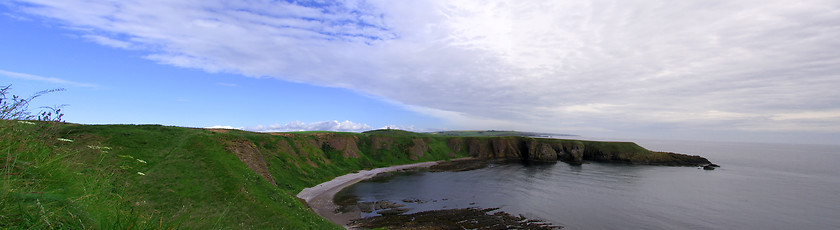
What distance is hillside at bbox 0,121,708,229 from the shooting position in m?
4.83

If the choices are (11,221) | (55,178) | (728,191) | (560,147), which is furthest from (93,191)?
(560,147)

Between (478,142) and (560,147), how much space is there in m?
40.5

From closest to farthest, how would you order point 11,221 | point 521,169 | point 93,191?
point 11,221, point 93,191, point 521,169

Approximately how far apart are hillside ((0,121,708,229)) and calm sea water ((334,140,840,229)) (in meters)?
22.1

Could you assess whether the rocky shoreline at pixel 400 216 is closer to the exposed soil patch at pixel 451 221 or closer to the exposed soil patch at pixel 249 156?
the exposed soil patch at pixel 451 221

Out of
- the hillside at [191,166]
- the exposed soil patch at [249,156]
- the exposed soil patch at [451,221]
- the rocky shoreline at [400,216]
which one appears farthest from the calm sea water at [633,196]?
the hillside at [191,166]

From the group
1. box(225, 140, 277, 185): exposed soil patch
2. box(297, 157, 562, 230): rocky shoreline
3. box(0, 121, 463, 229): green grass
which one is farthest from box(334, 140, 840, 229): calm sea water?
box(0, 121, 463, 229): green grass

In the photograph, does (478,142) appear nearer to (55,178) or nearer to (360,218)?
(360,218)

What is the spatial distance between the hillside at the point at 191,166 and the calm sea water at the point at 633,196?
22.1 metres

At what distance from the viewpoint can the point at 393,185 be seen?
77312mm

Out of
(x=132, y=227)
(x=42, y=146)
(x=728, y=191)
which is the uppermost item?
(x=42, y=146)

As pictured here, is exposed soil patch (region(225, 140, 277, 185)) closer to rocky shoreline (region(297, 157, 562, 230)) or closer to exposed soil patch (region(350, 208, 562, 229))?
rocky shoreline (region(297, 157, 562, 230))

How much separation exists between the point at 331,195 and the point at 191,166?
27.7 meters

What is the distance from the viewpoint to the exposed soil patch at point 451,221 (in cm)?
4538
